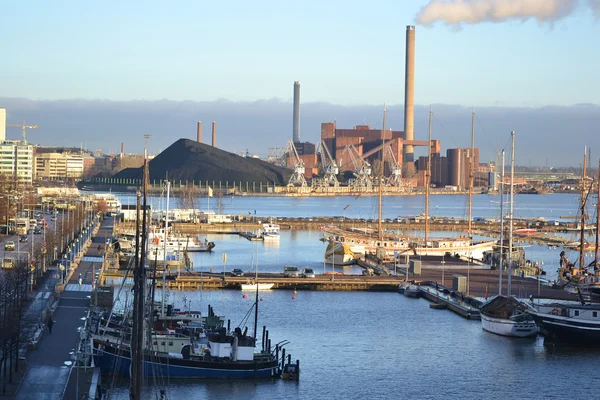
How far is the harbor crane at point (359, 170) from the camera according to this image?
307 feet

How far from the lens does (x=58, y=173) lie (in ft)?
345

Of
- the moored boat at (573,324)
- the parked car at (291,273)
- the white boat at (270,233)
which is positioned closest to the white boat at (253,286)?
the parked car at (291,273)

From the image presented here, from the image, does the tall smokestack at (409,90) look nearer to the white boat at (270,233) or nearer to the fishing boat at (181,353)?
the white boat at (270,233)

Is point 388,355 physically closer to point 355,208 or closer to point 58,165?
point 355,208

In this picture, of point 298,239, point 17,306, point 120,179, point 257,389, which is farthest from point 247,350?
point 120,179

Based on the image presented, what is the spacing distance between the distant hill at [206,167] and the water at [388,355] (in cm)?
7233

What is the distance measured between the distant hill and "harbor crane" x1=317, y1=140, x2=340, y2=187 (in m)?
3.41

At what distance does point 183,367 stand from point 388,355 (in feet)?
10.3

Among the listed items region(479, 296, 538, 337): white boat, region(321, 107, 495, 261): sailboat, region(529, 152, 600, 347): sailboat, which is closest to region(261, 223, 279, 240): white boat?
region(321, 107, 495, 261): sailboat

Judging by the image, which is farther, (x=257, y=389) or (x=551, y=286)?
(x=551, y=286)

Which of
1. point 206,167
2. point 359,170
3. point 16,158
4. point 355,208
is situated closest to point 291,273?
point 355,208

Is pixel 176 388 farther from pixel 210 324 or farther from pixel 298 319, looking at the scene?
pixel 298 319

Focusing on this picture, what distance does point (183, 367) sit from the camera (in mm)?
11844

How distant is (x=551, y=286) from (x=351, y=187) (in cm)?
7513
